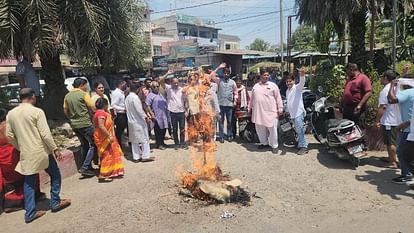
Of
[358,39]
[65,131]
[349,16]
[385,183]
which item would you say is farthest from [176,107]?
[358,39]

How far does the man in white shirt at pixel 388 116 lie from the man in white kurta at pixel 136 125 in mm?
4367

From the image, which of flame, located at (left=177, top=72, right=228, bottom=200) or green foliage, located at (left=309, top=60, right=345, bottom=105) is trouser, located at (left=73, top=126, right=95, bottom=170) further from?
green foliage, located at (left=309, top=60, right=345, bottom=105)

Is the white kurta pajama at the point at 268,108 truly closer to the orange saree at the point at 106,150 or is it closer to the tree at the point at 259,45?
the orange saree at the point at 106,150

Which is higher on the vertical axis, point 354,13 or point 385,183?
point 354,13

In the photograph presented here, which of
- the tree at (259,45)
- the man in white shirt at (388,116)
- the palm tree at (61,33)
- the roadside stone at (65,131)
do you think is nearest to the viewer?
the man in white shirt at (388,116)

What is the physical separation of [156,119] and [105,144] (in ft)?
6.63

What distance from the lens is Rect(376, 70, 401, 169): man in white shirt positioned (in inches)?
228

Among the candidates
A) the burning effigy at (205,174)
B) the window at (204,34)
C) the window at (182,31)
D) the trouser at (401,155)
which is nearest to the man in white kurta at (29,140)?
the burning effigy at (205,174)

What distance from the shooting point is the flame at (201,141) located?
5215 millimetres

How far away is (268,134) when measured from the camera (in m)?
7.75

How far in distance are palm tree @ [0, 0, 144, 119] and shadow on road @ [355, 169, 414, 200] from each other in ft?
20.5

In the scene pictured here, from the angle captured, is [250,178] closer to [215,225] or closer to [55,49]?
[215,225]

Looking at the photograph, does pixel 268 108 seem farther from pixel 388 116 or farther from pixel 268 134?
pixel 388 116

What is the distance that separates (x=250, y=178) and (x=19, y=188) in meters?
3.59
